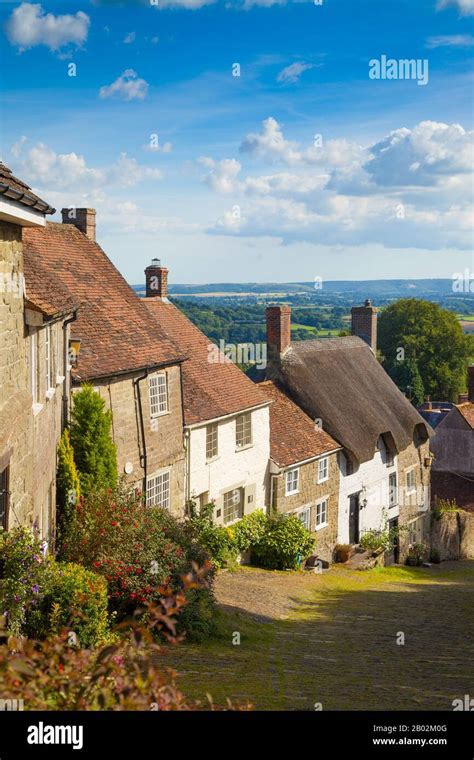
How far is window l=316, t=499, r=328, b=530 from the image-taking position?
2982 cm

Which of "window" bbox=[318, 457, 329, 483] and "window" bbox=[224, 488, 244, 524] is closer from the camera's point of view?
"window" bbox=[224, 488, 244, 524]

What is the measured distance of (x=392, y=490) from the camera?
3528cm

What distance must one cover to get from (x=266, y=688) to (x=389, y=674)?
286cm

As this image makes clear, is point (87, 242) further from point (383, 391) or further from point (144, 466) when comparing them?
point (383, 391)

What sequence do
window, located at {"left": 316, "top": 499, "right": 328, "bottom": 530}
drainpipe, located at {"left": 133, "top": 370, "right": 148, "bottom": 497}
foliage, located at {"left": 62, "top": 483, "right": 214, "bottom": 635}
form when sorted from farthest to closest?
1. window, located at {"left": 316, "top": 499, "right": 328, "bottom": 530}
2. drainpipe, located at {"left": 133, "top": 370, "right": 148, "bottom": 497}
3. foliage, located at {"left": 62, "top": 483, "right": 214, "bottom": 635}

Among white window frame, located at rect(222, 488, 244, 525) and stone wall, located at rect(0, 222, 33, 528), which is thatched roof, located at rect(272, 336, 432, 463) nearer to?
white window frame, located at rect(222, 488, 244, 525)

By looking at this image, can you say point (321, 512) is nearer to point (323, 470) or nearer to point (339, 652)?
point (323, 470)

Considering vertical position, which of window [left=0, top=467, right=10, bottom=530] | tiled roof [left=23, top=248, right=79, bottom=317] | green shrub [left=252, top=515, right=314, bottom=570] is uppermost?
tiled roof [left=23, top=248, right=79, bottom=317]

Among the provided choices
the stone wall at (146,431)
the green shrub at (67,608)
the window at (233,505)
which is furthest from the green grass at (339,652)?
the stone wall at (146,431)

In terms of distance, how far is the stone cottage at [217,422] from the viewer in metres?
24.1

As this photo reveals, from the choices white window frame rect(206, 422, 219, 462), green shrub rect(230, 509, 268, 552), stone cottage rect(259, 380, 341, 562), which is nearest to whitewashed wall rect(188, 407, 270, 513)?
white window frame rect(206, 422, 219, 462)

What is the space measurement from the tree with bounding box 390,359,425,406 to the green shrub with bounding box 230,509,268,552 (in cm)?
5147
